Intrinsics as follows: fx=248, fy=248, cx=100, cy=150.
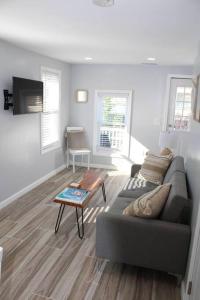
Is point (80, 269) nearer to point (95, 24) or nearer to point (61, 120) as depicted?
point (95, 24)

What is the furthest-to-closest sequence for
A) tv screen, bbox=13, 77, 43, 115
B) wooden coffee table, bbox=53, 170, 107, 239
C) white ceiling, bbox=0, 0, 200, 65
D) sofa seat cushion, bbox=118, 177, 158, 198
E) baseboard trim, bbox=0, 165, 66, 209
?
baseboard trim, bbox=0, 165, 66, 209, tv screen, bbox=13, 77, 43, 115, sofa seat cushion, bbox=118, 177, 158, 198, wooden coffee table, bbox=53, 170, 107, 239, white ceiling, bbox=0, 0, 200, 65

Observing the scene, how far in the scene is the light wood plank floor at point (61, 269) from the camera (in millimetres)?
2199

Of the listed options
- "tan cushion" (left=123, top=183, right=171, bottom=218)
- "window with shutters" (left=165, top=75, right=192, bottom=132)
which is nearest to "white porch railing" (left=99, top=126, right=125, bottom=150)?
"window with shutters" (left=165, top=75, right=192, bottom=132)

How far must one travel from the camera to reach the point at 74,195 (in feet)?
10.1

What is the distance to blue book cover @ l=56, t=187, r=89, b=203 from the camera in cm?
297

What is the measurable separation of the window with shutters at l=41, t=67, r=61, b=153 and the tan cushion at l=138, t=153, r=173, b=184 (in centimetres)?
213

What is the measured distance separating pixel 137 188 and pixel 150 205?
3.92 feet

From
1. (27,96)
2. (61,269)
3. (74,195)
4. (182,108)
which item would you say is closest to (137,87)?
(182,108)

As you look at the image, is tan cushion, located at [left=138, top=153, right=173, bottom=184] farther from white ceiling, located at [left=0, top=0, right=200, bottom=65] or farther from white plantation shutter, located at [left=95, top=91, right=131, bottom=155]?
white plantation shutter, located at [left=95, top=91, right=131, bottom=155]

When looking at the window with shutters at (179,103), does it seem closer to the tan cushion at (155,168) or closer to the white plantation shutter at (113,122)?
the white plantation shutter at (113,122)

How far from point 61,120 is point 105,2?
386cm

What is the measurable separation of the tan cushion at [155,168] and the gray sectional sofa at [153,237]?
1.25 m

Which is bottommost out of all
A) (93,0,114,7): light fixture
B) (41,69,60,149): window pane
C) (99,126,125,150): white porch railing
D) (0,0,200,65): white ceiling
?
(99,126,125,150): white porch railing

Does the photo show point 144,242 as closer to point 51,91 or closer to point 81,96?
point 51,91
